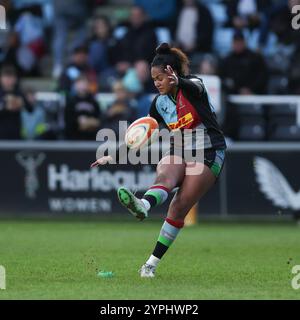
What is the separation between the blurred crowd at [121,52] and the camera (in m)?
19.4

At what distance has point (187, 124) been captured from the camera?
35.0ft

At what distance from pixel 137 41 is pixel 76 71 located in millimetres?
1354

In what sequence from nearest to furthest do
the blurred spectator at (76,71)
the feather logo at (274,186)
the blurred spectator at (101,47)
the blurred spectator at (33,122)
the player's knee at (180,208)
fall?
the player's knee at (180,208)
the feather logo at (274,186)
the blurred spectator at (33,122)
the blurred spectator at (76,71)
the blurred spectator at (101,47)

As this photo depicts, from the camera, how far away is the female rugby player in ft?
34.3

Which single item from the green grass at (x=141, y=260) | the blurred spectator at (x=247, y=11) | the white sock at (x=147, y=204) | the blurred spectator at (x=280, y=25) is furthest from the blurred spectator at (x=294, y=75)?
the white sock at (x=147, y=204)

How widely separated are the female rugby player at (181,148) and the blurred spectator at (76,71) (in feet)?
31.2

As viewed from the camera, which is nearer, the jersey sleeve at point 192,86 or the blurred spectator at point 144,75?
the jersey sleeve at point 192,86

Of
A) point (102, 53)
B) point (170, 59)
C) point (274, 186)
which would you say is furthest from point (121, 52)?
point (170, 59)

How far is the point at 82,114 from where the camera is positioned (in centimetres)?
1925

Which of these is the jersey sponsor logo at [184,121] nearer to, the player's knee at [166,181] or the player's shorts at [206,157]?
the player's shorts at [206,157]

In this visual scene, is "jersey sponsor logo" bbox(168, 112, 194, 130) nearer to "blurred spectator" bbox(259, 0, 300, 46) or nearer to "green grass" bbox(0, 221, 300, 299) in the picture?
"green grass" bbox(0, 221, 300, 299)

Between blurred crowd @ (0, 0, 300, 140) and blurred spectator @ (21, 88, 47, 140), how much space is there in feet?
0.06

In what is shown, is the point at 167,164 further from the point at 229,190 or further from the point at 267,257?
the point at 229,190

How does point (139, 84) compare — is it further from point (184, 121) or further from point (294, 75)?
point (184, 121)
